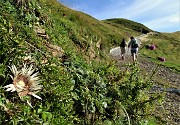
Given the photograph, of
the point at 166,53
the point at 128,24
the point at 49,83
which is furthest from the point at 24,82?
the point at 128,24

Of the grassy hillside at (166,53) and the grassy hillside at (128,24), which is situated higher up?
the grassy hillside at (128,24)

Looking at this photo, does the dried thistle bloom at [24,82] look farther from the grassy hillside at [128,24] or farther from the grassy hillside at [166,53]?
the grassy hillside at [128,24]

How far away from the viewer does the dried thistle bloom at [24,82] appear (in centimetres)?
507

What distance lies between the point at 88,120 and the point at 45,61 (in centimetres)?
117

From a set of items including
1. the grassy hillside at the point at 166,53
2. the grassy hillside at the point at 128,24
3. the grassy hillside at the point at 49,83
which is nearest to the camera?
the grassy hillside at the point at 49,83

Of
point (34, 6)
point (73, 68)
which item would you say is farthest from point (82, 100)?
point (34, 6)

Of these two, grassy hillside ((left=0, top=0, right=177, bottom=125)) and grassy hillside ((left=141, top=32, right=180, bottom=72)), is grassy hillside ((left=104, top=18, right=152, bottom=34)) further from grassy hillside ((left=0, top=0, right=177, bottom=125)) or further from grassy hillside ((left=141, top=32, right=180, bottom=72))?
grassy hillside ((left=0, top=0, right=177, bottom=125))

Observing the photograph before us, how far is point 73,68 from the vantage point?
22.9ft

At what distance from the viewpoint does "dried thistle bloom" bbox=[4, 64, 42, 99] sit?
16.6 feet

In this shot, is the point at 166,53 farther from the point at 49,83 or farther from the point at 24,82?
the point at 24,82

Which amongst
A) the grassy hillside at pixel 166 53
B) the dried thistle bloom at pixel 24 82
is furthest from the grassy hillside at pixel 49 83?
the grassy hillside at pixel 166 53

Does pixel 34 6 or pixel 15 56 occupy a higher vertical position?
pixel 34 6

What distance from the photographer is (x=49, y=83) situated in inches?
227

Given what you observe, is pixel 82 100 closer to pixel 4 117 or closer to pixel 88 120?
pixel 88 120
